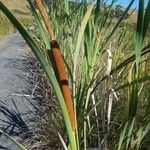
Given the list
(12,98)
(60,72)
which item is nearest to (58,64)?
(60,72)

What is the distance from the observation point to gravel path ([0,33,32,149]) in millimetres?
4074

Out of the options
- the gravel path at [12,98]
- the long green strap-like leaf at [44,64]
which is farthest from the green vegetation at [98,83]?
the gravel path at [12,98]

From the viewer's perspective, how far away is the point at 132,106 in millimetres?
1937

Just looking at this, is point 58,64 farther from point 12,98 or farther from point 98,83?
point 12,98

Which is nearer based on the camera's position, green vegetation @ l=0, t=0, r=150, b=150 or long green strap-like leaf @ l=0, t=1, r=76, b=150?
long green strap-like leaf @ l=0, t=1, r=76, b=150

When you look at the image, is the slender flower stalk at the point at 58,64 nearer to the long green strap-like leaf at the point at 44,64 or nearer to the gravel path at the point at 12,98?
the long green strap-like leaf at the point at 44,64

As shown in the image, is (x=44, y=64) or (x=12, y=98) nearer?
(x=44, y=64)

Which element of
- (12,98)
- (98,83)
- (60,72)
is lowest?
(12,98)

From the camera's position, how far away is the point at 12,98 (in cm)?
516

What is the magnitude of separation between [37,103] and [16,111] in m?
0.32

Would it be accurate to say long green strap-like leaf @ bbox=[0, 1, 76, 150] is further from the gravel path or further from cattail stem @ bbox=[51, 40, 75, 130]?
the gravel path

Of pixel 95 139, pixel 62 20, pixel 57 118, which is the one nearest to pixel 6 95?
pixel 62 20

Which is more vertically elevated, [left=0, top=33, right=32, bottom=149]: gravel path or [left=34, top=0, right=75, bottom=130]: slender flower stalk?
[left=34, top=0, right=75, bottom=130]: slender flower stalk

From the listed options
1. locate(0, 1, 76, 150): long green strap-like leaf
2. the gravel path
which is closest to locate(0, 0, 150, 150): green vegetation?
locate(0, 1, 76, 150): long green strap-like leaf
